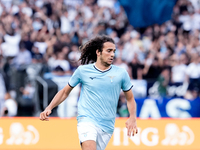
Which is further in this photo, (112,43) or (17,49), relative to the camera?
(17,49)

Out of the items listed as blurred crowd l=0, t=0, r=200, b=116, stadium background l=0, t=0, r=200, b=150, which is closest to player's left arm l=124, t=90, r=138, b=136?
stadium background l=0, t=0, r=200, b=150

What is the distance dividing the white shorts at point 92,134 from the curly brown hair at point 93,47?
3.65ft

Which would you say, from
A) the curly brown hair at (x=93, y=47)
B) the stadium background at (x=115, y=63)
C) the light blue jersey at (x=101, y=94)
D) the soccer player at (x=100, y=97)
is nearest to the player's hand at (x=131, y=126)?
the soccer player at (x=100, y=97)

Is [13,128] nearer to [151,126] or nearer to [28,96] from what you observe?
[28,96]

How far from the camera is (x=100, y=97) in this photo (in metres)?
5.37

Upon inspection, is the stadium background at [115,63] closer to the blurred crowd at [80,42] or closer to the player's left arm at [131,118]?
the blurred crowd at [80,42]

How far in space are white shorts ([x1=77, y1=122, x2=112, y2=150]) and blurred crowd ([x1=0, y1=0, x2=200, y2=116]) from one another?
21.5ft

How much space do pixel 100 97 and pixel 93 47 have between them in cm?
86

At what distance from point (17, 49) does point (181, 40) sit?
242 inches

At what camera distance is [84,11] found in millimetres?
15672

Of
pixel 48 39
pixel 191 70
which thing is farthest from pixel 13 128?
pixel 191 70

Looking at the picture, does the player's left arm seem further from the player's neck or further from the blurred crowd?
the blurred crowd

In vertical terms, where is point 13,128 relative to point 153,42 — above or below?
below

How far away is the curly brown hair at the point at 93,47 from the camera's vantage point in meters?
5.63
